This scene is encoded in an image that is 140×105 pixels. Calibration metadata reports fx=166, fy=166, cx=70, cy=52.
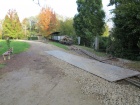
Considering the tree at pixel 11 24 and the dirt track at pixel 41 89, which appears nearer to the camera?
the dirt track at pixel 41 89

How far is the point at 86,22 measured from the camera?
2547 cm

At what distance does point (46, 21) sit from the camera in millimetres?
29781

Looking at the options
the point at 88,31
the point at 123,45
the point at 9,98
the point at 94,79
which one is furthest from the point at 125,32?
the point at 88,31

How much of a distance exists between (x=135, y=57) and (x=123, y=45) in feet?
4.57

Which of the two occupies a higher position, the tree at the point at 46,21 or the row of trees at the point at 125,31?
the tree at the point at 46,21

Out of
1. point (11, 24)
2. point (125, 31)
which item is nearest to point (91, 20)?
point (125, 31)

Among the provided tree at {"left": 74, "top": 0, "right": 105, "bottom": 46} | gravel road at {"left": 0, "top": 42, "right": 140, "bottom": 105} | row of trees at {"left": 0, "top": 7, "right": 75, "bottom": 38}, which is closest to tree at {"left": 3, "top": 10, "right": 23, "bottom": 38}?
row of trees at {"left": 0, "top": 7, "right": 75, "bottom": 38}

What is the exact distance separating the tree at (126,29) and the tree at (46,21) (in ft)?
56.4

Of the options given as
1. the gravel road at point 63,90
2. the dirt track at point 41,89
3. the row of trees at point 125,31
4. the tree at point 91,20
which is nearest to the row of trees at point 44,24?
the tree at point 91,20

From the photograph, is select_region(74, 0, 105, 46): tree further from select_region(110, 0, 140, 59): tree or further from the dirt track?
the dirt track

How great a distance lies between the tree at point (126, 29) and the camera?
32.2ft

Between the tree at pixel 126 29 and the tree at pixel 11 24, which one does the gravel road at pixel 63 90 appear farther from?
the tree at pixel 11 24

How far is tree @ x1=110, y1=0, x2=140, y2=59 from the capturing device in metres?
9.82

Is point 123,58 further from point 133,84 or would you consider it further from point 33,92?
point 33,92
